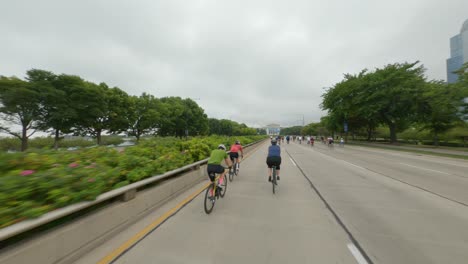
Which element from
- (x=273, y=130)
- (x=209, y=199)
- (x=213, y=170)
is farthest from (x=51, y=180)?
(x=273, y=130)

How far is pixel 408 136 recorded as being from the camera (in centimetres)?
4953

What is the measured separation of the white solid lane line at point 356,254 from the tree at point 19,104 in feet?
112

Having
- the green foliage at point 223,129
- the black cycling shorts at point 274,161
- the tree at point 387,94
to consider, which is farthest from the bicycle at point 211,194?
the green foliage at point 223,129

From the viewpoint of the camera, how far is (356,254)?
3.02m

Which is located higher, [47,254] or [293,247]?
[47,254]

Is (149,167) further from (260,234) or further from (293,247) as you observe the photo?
(293,247)

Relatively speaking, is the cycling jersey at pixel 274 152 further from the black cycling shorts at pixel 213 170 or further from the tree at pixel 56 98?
the tree at pixel 56 98

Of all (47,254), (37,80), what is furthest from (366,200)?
(37,80)

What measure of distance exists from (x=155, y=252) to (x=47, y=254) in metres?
1.37

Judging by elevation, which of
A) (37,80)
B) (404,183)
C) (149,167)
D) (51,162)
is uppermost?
(37,80)

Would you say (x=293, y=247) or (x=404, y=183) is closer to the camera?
(x=293, y=247)

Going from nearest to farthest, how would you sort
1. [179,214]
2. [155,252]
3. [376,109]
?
[155,252], [179,214], [376,109]

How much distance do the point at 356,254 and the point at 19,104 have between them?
116 feet

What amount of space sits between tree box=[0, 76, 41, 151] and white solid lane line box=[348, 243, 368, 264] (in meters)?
34.0
